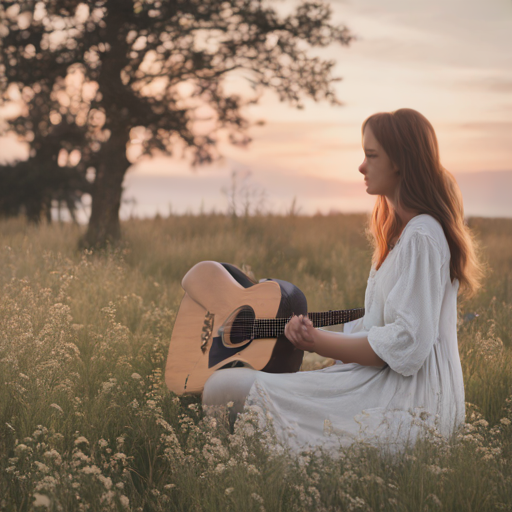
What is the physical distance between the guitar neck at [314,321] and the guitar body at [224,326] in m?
0.03

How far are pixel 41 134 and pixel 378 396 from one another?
17546 mm

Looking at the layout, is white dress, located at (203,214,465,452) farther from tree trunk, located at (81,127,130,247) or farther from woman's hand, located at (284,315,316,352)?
tree trunk, located at (81,127,130,247)

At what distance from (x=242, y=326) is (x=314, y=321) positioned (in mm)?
373

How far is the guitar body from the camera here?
274cm

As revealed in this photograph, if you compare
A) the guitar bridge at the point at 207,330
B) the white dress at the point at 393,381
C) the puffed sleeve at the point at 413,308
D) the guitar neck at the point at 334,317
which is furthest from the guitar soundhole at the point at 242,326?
the puffed sleeve at the point at 413,308

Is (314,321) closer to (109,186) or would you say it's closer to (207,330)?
(207,330)

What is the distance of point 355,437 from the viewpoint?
87.4 inches

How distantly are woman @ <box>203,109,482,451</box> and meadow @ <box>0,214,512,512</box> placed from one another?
0.40 ft

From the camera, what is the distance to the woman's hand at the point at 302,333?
230cm

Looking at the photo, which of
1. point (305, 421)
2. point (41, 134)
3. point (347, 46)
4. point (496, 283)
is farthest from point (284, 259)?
point (41, 134)

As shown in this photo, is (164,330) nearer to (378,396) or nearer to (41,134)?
(378,396)

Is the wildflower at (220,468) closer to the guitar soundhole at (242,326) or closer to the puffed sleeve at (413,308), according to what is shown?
the puffed sleeve at (413,308)

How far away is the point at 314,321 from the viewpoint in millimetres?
2842

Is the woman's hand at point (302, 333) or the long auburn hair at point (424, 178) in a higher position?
the long auburn hair at point (424, 178)
